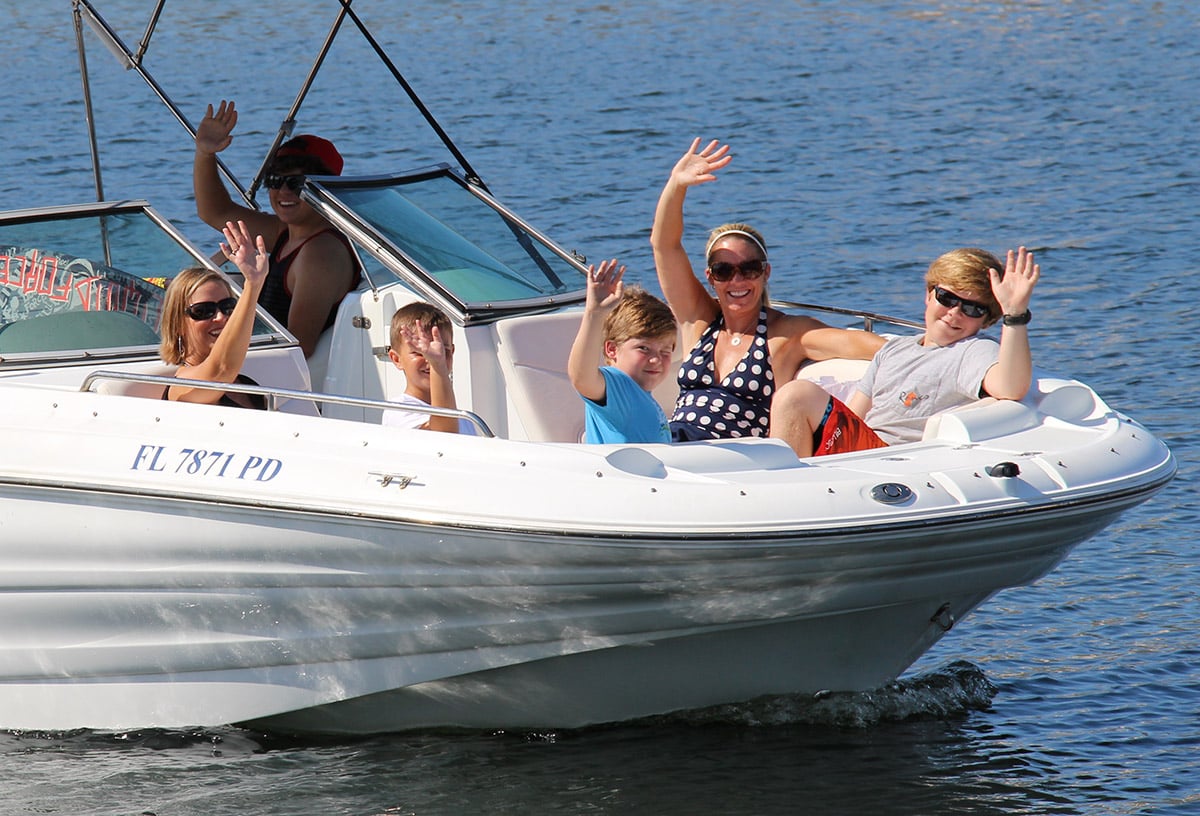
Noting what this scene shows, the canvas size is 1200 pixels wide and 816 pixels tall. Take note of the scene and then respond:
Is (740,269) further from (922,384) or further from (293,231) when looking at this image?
(293,231)

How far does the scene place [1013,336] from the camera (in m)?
4.21

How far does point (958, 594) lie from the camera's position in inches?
159

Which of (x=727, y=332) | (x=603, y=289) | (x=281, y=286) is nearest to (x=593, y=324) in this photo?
(x=603, y=289)

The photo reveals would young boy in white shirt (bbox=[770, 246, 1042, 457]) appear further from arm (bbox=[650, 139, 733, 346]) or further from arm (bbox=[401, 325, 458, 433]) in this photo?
arm (bbox=[401, 325, 458, 433])

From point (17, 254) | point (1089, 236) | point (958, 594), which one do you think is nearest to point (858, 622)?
point (958, 594)

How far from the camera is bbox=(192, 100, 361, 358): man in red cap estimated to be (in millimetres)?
5086

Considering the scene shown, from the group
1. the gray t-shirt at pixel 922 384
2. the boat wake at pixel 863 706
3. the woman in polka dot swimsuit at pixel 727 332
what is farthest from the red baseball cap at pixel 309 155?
the boat wake at pixel 863 706

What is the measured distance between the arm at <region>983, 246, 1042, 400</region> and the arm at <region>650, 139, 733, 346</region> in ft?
2.66

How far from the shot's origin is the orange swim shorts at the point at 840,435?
421 cm

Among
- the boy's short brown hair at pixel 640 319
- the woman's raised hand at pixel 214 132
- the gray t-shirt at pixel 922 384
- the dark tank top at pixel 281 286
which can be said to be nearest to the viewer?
the boy's short brown hair at pixel 640 319

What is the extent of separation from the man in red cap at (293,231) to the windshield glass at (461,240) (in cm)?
22

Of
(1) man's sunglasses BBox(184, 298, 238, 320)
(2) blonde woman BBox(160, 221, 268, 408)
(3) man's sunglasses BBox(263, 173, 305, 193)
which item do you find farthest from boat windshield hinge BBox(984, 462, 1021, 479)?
(3) man's sunglasses BBox(263, 173, 305, 193)

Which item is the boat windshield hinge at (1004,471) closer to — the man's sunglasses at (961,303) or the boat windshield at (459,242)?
the man's sunglasses at (961,303)

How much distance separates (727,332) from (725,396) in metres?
0.22
